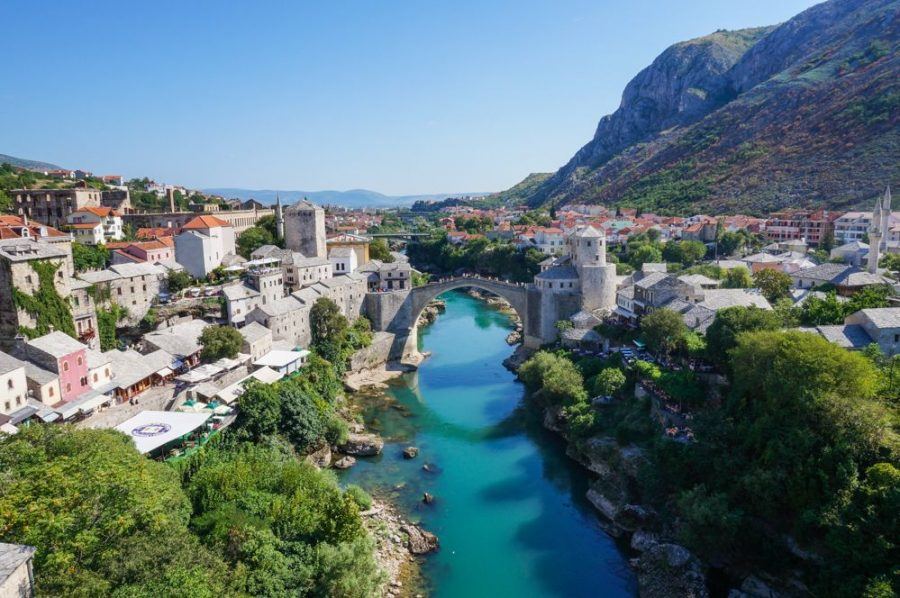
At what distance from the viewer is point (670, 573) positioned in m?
13.9

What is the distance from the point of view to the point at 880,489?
1178 cm

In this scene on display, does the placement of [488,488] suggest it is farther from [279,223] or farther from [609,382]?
[279,223]

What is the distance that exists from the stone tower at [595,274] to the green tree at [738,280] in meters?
5.46

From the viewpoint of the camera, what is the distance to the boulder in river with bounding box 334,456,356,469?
64.3ft

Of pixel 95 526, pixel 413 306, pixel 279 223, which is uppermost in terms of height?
pixel 279 223

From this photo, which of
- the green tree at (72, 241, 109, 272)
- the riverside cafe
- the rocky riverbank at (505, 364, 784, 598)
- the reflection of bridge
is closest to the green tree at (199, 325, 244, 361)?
the riverside cafe

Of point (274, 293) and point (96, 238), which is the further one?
point (96, 238)

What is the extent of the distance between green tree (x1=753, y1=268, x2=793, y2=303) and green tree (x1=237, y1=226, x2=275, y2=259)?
90.9 ft

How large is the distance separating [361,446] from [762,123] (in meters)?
62.4

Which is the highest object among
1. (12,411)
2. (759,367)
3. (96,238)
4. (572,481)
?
(96,238)

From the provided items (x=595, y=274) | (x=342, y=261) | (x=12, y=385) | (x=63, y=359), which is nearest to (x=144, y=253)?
(x=342, y=261)

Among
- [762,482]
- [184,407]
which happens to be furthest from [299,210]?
[762,482]

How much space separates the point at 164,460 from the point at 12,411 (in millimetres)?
4083

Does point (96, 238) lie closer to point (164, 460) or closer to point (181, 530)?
point (164, 460)
